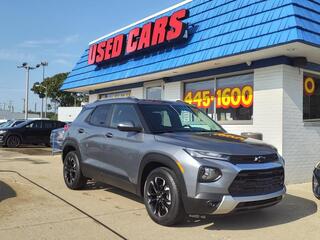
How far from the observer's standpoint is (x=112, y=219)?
6.53 m

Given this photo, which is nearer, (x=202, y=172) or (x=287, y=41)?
(x=202, y=172)

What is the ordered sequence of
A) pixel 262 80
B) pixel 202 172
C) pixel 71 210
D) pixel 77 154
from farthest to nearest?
Answer: pixel 262 80, pixel 77 154, pixel 71 210, pixel 202 172

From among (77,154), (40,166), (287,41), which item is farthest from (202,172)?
(40,166)

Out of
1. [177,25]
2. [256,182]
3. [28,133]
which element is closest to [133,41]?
[177,25]

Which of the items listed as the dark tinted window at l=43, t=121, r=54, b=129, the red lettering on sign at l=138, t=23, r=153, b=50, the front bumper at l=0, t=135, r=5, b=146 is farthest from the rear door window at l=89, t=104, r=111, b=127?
the dark tinted window at l=43, t=121, r=54, b=129

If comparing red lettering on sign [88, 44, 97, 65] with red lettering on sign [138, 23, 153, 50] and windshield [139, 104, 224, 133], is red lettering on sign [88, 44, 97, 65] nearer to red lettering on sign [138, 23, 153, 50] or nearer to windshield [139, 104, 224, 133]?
red lettering on sign [138, 23, 153, 50]

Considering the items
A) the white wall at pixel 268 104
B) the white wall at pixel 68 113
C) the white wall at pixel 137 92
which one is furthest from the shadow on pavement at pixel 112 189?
the white wall at pixel 68 113

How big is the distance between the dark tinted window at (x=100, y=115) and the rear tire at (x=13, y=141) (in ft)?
50.3

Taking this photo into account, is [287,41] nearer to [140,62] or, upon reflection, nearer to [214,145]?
[214,145]

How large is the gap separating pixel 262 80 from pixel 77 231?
22.8 ft

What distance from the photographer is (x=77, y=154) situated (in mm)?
8758

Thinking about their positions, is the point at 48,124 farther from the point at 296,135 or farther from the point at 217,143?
the point at 217,143

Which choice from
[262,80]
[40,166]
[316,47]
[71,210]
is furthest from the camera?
[40,166]

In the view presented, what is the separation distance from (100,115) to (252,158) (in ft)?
11.5
